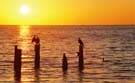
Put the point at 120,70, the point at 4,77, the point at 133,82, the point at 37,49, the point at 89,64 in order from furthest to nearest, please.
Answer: the point at 89,64, the point at 120,70, the point at 37,49, the point at 4,77, the point at 133,82

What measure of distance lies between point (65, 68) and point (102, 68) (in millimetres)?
5519

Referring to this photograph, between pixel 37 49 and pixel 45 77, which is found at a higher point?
pixel 37 49

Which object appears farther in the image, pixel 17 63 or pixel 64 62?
pixel 64 62

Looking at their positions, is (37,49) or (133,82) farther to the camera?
(37,49)

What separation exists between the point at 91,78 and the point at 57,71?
17.8ft

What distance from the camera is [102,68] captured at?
155 feet

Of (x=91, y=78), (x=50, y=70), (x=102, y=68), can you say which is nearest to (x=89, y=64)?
(x=102, y=68)

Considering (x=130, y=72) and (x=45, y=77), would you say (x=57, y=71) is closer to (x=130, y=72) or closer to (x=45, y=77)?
(x=45, y=77)

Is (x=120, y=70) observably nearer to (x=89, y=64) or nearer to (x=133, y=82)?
(x=89, y=64)

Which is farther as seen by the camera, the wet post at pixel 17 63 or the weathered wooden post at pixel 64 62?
the weathered wooden post at pixel 64 62

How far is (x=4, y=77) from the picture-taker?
39.8 meters

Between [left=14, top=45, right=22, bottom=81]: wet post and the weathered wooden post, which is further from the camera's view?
the weathered wooden post

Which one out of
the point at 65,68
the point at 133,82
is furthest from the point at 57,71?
the point at 133,82

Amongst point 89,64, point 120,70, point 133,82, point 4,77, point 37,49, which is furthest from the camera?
point 89,64
